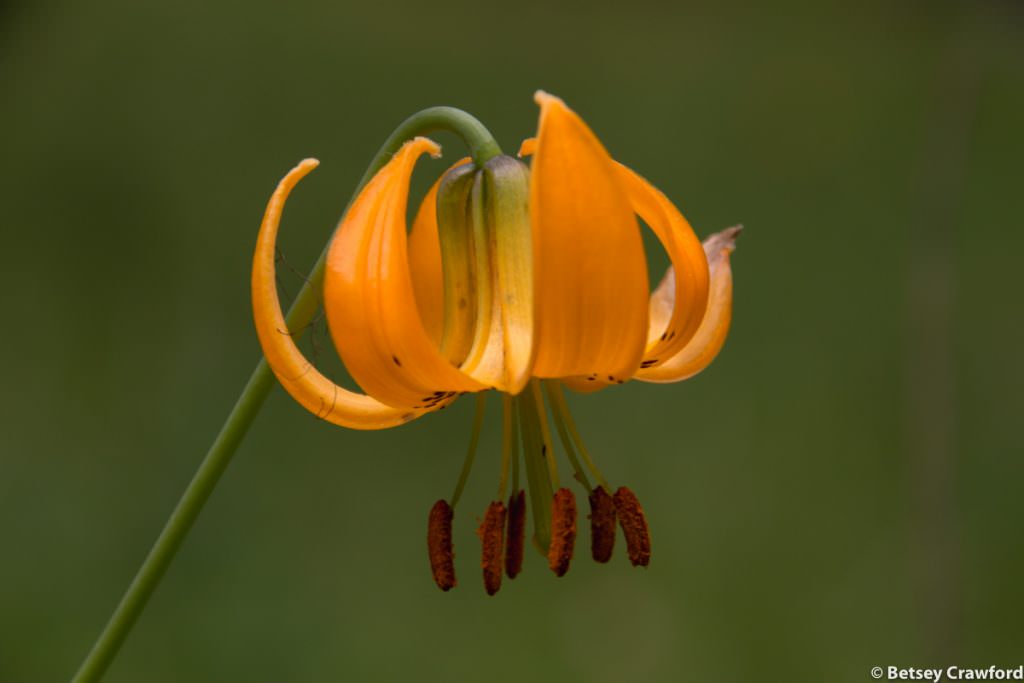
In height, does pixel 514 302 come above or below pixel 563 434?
above

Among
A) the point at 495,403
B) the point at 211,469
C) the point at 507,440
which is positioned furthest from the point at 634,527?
the point at 495,403

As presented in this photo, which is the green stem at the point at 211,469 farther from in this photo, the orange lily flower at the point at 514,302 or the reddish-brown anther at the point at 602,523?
the reddish-brown anther at the point at 602,523

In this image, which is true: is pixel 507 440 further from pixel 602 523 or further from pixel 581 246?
pixel 581 246

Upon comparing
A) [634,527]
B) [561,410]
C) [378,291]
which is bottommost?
[634,527]

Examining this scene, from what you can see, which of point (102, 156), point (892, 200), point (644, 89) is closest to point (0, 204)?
point (102, 156)

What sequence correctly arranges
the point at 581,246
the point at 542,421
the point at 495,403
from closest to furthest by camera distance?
the point at 581,246, the point at 542,421, the point at 495,403

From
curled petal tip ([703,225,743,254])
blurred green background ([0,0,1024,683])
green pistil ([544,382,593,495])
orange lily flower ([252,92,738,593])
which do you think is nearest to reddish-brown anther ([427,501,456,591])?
orange lily flower ([252,92,738,593])

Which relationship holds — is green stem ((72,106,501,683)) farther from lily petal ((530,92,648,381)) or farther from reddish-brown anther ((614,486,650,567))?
reddish-brown anther ((614,486,650,567))
